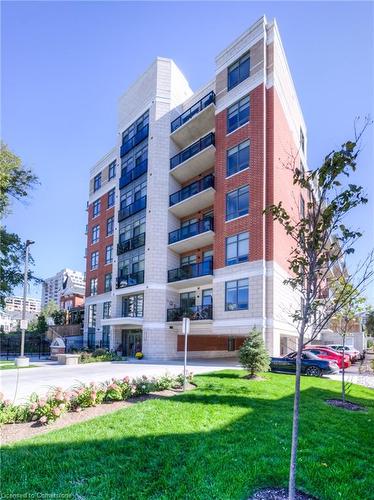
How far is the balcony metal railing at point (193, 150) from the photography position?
26859 mm

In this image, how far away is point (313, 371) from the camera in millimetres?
17281

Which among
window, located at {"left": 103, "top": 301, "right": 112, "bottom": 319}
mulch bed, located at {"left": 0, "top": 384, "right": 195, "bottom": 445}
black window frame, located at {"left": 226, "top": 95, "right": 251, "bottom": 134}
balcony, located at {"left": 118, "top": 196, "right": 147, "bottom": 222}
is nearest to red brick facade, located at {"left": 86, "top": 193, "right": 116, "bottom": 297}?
window, located at {"left": 103, "top": 301, "right": 112, "bottom": 319}

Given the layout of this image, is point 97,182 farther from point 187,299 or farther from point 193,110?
point 187,299

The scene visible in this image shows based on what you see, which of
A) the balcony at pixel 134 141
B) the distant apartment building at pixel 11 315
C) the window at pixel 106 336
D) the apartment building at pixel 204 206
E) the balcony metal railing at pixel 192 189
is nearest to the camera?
the apartment building at pixel 204 206

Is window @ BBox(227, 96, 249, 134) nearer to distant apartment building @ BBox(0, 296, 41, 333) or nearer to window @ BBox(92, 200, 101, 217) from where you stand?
window @ BBox(92, 200, 101, 217)

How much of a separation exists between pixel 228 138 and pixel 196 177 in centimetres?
526

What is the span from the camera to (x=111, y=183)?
3900 cm

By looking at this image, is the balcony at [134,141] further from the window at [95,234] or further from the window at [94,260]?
the window at [94,260]

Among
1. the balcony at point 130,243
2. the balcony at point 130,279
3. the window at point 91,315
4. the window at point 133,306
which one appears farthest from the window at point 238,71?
the window at point 91,315

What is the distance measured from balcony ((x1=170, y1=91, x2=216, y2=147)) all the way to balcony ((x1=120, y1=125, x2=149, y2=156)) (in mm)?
2748

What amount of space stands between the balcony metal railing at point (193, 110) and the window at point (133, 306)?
48.1 feet

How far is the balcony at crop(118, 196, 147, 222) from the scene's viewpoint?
30.9 meters

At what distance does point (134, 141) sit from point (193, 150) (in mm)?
7865

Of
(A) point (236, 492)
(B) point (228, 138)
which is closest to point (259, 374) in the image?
(A) point (236, 492)
